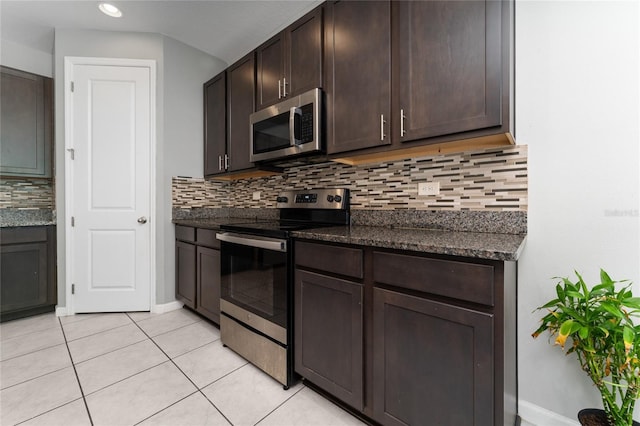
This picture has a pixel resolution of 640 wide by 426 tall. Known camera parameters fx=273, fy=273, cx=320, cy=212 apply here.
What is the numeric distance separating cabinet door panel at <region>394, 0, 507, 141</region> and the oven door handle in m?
0.88

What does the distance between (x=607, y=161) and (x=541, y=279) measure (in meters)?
0.59

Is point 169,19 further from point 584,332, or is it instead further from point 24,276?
point 584,332

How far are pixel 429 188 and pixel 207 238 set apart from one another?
1.78m

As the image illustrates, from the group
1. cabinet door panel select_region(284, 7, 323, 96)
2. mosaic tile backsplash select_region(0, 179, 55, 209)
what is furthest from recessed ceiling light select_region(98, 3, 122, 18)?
mosaic tile backsplash select_region(0, 179, 55, 209)

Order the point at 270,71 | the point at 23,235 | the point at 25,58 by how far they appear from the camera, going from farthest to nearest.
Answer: the point at 25,58 < the point at 23,235 < the point at 270,71

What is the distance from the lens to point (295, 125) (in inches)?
72.1

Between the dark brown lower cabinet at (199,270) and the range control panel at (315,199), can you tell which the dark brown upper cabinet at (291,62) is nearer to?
the range control panel at (315,199)

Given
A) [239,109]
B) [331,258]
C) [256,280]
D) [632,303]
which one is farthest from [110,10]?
[632,303]

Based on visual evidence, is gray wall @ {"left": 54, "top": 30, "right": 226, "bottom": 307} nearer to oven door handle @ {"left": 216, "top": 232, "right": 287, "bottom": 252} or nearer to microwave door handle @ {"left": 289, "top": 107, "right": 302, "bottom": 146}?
oven door handle @ {"left": 216, "top": 232, "right": 287, "bottom": 252}

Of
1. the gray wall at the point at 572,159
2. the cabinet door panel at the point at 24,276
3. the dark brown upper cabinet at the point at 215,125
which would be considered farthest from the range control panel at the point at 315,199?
the cabinet door panel at the point at 24,276

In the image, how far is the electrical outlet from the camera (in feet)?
5.28

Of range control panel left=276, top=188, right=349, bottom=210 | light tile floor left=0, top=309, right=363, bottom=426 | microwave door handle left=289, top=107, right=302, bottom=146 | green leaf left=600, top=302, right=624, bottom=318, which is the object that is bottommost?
light tile floor left=0, top=309, right=363, bottom=426

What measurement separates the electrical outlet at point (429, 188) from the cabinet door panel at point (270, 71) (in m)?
1.22

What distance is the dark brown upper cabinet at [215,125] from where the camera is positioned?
8.85 ft
